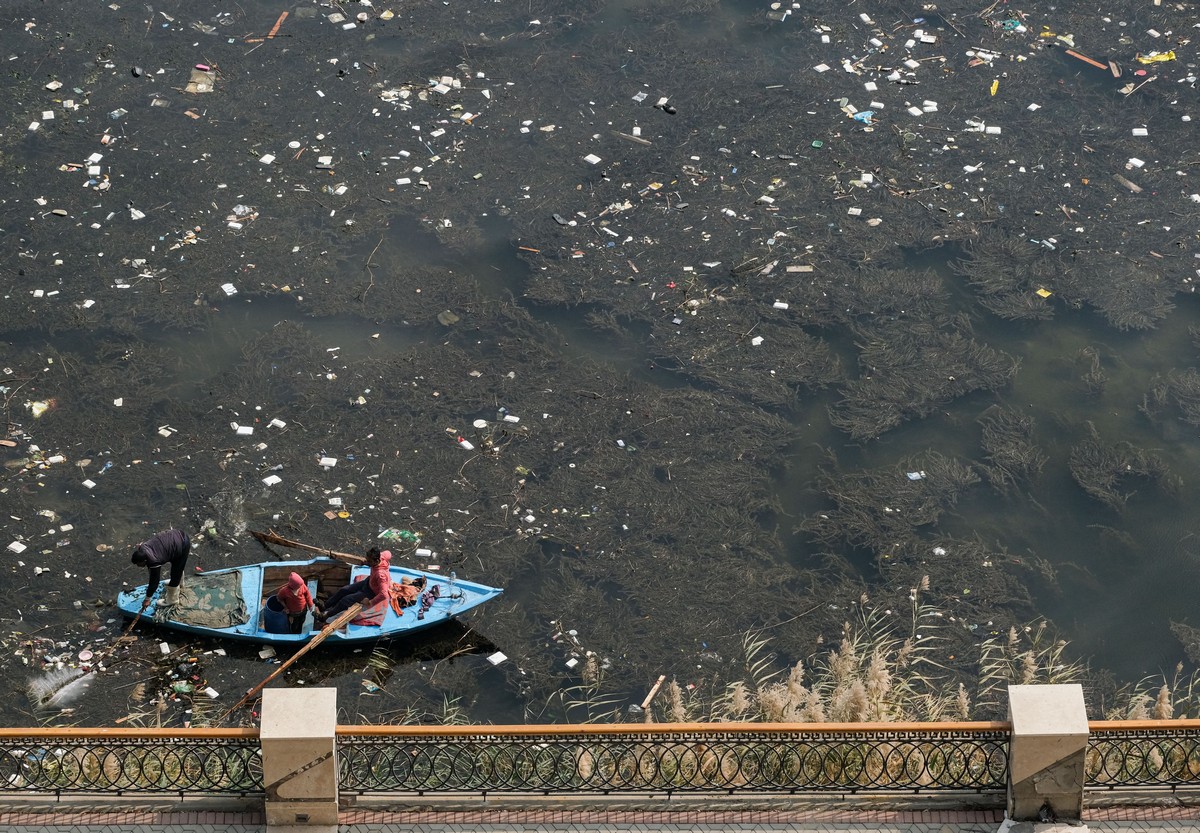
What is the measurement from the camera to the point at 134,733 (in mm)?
9875

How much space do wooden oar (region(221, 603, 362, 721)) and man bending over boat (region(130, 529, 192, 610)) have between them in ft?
3.63

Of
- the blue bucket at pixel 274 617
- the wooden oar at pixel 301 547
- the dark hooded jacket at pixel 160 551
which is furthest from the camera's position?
the wooden oar at pixel 301 547

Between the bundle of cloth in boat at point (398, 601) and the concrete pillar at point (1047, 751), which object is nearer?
the concrete pillar at point (1047, 751)

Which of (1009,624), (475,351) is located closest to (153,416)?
(475,351)

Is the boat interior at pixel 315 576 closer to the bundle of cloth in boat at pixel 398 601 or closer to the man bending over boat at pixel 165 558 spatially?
the bundle of cloth in boat at pixel 398 601

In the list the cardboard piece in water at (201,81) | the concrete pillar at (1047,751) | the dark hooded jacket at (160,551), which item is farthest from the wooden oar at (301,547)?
the cardboard piece in water at (201,81)

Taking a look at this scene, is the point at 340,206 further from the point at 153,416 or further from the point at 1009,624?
the point at 1009,624

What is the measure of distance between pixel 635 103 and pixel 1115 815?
1140 cm

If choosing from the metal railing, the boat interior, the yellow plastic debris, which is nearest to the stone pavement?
the metal railing

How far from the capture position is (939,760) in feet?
33.9

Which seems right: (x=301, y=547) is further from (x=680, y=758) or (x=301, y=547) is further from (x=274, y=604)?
(x=680, y=758)

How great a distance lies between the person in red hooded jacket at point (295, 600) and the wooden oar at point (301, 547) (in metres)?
0.42

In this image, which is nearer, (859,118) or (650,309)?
(650,309)

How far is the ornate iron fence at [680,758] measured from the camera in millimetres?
9969
